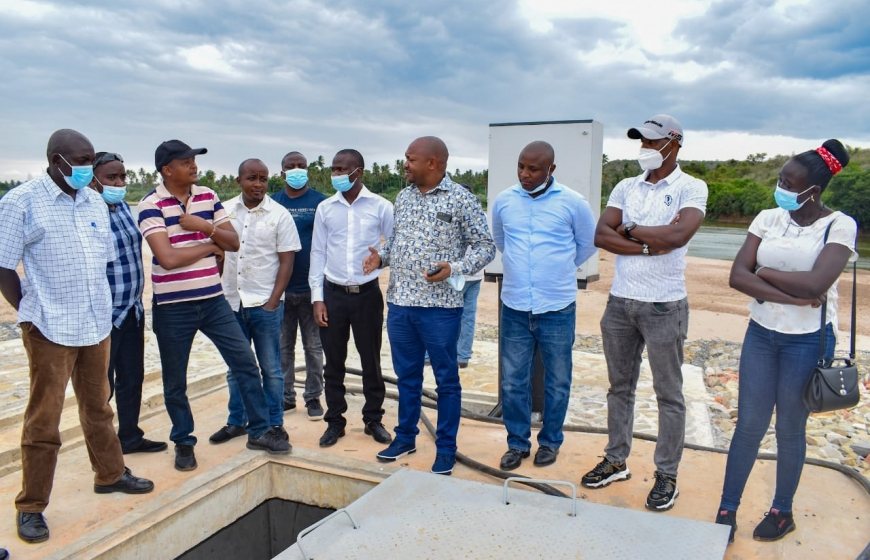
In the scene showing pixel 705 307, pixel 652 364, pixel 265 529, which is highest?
pixel 652 364

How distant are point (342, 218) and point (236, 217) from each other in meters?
0.77

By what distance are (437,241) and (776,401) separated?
6.73 ft

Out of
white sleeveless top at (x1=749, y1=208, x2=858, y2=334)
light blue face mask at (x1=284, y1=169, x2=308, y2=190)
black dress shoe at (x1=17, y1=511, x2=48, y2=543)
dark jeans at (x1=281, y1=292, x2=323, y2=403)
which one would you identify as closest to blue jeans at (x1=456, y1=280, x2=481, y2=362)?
dark jeans at (x1=281, y1=292, x2=323, y2=403)

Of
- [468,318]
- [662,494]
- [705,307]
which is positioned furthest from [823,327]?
[705,307]

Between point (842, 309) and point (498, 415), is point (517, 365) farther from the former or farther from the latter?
point (842, 309)

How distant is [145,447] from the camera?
15.0 feet

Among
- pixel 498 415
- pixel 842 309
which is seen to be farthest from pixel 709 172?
pixel 498 415

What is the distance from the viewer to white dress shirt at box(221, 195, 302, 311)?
452 cm

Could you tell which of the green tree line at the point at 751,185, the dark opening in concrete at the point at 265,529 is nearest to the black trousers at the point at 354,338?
the dark opening in concrete at the point at 265,529

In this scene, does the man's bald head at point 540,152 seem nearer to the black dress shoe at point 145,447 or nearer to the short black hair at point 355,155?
the short black hair at point 355,155

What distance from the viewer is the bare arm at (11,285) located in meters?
3.25

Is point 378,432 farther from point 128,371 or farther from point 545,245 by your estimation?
point 545,245

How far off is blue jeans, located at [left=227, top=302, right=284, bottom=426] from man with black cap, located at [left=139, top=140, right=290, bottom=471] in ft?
0.83

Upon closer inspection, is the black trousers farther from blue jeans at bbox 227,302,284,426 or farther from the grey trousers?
the grey trousers
